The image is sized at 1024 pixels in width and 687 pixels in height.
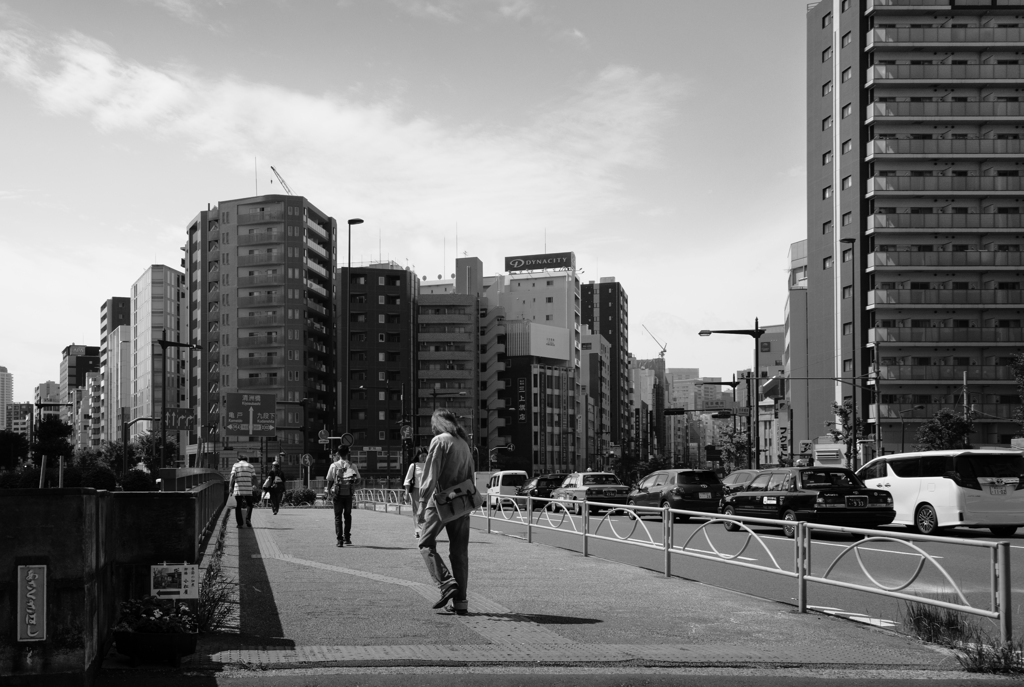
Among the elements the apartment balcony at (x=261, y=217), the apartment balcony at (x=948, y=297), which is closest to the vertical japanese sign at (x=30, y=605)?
the apartment balcony at (x=948, y=297)

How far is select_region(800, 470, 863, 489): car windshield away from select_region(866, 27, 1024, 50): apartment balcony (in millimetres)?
53530

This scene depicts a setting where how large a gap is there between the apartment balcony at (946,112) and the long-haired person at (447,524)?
65646 millimetres

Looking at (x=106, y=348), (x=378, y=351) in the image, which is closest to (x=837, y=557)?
(x=378, y=351)

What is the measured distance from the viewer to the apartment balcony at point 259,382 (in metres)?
105

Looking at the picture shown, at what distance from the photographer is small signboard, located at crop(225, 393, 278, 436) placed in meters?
59.7

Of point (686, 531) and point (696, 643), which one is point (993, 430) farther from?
point (696, 643)

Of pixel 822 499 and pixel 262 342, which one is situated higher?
pixel 262 342

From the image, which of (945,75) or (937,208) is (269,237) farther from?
(945,75)

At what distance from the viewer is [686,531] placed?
14219 mm

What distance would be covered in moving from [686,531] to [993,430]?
199 feet

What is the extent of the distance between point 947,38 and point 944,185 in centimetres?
969

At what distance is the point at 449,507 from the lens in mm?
9086

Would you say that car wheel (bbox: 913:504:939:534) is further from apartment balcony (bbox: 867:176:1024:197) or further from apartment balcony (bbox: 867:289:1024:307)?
apartment balcony (bbox: 867:176:1024:197)

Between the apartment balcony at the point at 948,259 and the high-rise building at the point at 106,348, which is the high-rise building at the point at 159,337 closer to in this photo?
the high-rise building at the point at 106,348
